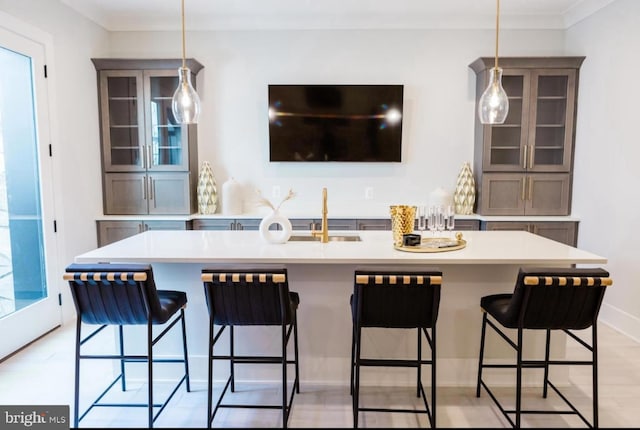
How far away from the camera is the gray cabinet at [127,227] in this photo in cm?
424

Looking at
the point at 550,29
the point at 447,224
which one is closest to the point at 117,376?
the point at 447,224

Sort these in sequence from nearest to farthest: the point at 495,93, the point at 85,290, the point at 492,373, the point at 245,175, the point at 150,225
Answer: the point at 85,290, the point at 495,93, the point at 492,373, the point at 150,225, the point at 245,175

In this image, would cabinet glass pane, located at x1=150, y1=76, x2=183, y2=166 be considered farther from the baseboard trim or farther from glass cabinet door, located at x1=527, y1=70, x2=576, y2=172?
the baseboard trim

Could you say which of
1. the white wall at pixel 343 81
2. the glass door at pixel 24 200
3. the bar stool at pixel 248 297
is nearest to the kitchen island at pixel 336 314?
the bar stool at pixel 248 297

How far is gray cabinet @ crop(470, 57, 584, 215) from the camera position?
164 inches

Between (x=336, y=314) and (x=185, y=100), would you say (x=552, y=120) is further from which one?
(x=185, y=100)

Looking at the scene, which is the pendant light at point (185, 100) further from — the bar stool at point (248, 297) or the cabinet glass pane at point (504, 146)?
the cabinet glass pane at point (504, 146)

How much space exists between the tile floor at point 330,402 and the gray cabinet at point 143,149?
1.77m

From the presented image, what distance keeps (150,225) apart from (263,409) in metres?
2.52

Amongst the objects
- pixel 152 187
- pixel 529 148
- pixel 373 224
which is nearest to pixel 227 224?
pixel 152 187

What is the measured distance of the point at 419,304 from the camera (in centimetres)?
201

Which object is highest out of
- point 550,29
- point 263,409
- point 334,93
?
point 550,29

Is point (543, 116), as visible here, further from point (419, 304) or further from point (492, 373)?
point (419, 304)

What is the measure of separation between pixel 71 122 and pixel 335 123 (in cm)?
250
